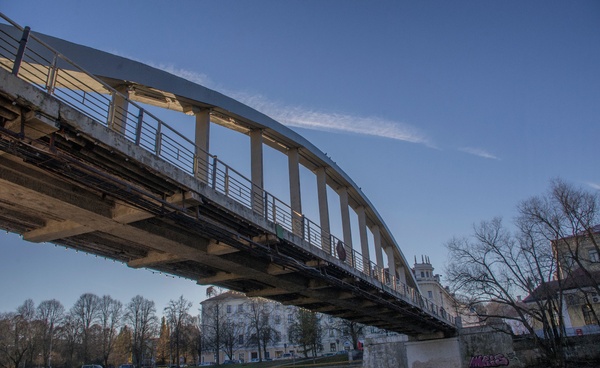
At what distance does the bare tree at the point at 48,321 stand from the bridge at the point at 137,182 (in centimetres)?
5350

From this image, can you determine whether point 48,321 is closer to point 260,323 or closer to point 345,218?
point 260,323

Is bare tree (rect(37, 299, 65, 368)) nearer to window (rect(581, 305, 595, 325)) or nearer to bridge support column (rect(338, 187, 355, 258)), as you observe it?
bridge support column (rect(338, 187, 355, 258))

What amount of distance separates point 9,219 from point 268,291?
1078 cm

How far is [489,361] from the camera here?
33.1 m

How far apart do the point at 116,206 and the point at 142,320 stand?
5999cm

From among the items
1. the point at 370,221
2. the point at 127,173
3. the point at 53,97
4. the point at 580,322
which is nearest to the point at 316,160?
the point at 370,221

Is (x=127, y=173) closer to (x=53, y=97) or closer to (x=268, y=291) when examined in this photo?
(x=53, y=97)

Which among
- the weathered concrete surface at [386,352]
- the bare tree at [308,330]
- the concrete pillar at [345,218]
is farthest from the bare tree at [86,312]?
the concrete pillar at [345,218]

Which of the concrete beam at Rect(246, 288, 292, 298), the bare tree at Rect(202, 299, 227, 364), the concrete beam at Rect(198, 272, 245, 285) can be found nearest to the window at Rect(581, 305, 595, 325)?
the concrete beam at Rect(246, 288, 292, 298)

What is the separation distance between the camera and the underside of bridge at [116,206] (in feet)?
22.2

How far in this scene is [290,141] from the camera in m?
19.1

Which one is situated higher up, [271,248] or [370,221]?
[370,221]

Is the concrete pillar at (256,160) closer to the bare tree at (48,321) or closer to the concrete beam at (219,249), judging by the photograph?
the concrete beam at (219,249)

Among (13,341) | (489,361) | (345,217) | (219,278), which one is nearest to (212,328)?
(13,341)
